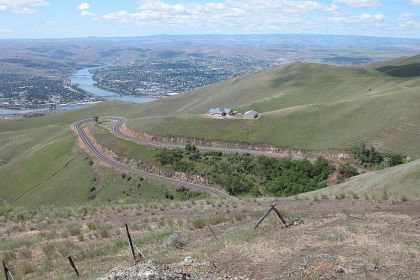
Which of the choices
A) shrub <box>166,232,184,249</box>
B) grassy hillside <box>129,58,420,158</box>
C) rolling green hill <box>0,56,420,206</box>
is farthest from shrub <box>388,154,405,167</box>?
shrub <box>166,232,184,249</box>

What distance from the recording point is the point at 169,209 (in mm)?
30562

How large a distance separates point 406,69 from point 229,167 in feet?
416

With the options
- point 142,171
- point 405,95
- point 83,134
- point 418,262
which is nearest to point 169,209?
point 418,262

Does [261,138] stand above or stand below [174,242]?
below

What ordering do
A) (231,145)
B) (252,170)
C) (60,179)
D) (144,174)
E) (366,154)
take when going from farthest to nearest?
(231,145), (60,179), (144,174), (252,170), (366,154)

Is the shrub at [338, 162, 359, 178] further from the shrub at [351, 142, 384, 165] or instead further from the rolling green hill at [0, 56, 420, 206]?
the rolling green hill at [0, 56, 420, 206]

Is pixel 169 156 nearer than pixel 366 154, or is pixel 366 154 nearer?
pixel 366 154

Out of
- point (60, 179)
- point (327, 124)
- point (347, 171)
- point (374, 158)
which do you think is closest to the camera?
point (347, 171)

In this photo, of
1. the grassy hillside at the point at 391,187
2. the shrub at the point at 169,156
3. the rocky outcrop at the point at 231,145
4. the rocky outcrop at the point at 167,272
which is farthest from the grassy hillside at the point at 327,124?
the rocky outcrop at the point at 167,272

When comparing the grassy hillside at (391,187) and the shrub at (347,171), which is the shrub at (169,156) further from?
the grassy hillside at (391,187)

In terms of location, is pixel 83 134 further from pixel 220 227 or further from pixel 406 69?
pixel 406 69

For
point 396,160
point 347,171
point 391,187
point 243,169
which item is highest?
point 391,187

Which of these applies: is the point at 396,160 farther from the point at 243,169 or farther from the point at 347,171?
the point at 243,169

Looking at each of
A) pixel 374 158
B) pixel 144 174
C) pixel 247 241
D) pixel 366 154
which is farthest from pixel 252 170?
pixel 247 241
